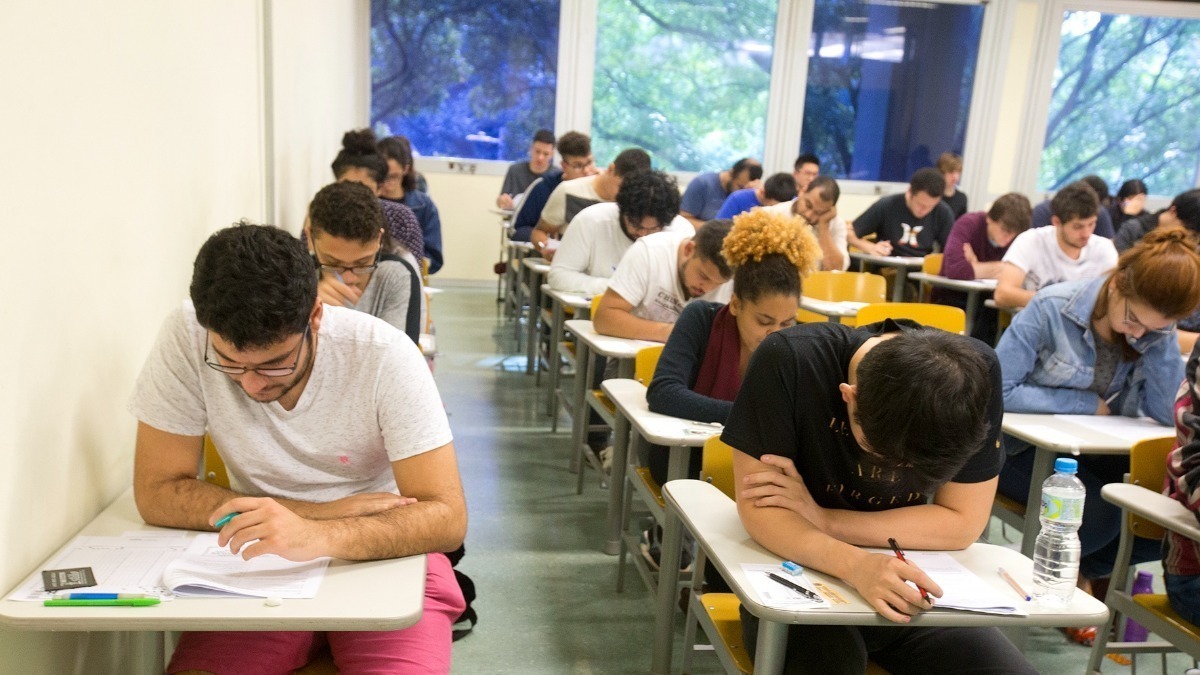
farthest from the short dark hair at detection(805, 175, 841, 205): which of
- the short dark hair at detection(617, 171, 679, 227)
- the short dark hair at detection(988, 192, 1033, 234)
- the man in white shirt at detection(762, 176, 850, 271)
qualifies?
the short dark hair at detection(617, 171, 679, 227)

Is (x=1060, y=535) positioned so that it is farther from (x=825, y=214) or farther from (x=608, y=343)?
(x=825, y=214)

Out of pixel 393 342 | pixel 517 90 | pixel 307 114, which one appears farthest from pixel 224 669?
pixel 517 90

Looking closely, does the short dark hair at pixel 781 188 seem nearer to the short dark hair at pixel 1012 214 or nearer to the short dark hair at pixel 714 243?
the short dark hair at pixel 1012 214

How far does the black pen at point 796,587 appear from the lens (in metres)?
1.47

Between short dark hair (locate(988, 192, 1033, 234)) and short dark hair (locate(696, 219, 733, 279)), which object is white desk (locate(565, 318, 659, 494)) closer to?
short dark hair (locate(696, 219, 733, 279))

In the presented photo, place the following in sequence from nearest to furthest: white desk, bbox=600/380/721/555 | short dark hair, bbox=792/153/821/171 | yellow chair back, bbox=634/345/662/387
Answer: white desk, bbox=600/380/721/555, yellow chair back, bbox=634/345/662/387, short dark hair, bbox=792/153/821/171

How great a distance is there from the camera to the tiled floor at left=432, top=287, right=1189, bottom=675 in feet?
8.21

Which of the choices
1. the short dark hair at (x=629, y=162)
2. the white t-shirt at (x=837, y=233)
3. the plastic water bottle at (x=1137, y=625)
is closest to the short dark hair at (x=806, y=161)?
the white t-shirt at (x=837, y=233)

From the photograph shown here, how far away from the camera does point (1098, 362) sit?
9.05ft

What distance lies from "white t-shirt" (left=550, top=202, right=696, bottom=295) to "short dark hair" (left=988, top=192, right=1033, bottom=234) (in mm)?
2401

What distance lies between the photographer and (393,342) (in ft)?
5.52

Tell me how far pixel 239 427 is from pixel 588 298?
2624 millimetres

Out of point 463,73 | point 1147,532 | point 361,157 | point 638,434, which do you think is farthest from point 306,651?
point 463,73

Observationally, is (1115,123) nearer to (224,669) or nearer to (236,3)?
(236,3)
